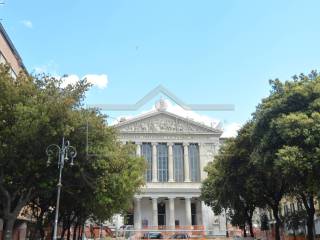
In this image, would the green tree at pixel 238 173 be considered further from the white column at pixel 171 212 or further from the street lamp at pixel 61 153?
the white column at pixel 171 212

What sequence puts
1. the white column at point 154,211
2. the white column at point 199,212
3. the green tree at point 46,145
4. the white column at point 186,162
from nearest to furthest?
1. the green tree at point 46,145
2. the white column at point 154,211
3. the white column at point 186,162
4. the white column at point 199,212

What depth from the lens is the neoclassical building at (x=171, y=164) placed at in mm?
75375

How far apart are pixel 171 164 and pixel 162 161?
1.81 m

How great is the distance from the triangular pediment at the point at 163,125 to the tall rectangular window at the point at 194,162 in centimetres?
293

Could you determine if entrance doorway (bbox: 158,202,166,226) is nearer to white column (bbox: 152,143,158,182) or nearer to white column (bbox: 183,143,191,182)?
white column (bbox: 152,143,158,182)

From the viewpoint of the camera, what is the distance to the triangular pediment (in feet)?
256

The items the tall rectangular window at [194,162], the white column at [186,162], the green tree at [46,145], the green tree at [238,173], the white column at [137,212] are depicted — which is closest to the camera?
the green tree at [46,145]

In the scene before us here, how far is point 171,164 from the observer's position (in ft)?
252

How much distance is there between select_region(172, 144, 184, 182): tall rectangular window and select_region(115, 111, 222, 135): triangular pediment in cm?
299

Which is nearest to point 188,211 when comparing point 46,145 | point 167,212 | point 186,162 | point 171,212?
point 171,212

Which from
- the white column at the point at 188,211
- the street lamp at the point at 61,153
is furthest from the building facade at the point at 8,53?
the white column at the point at 188,211

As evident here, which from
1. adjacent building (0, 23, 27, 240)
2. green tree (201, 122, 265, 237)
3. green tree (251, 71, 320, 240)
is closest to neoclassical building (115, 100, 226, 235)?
green tree (201, 122, 265, 237)

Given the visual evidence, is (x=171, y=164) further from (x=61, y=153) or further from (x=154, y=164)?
(x=61, y=153)

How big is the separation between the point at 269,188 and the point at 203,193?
20.6m
